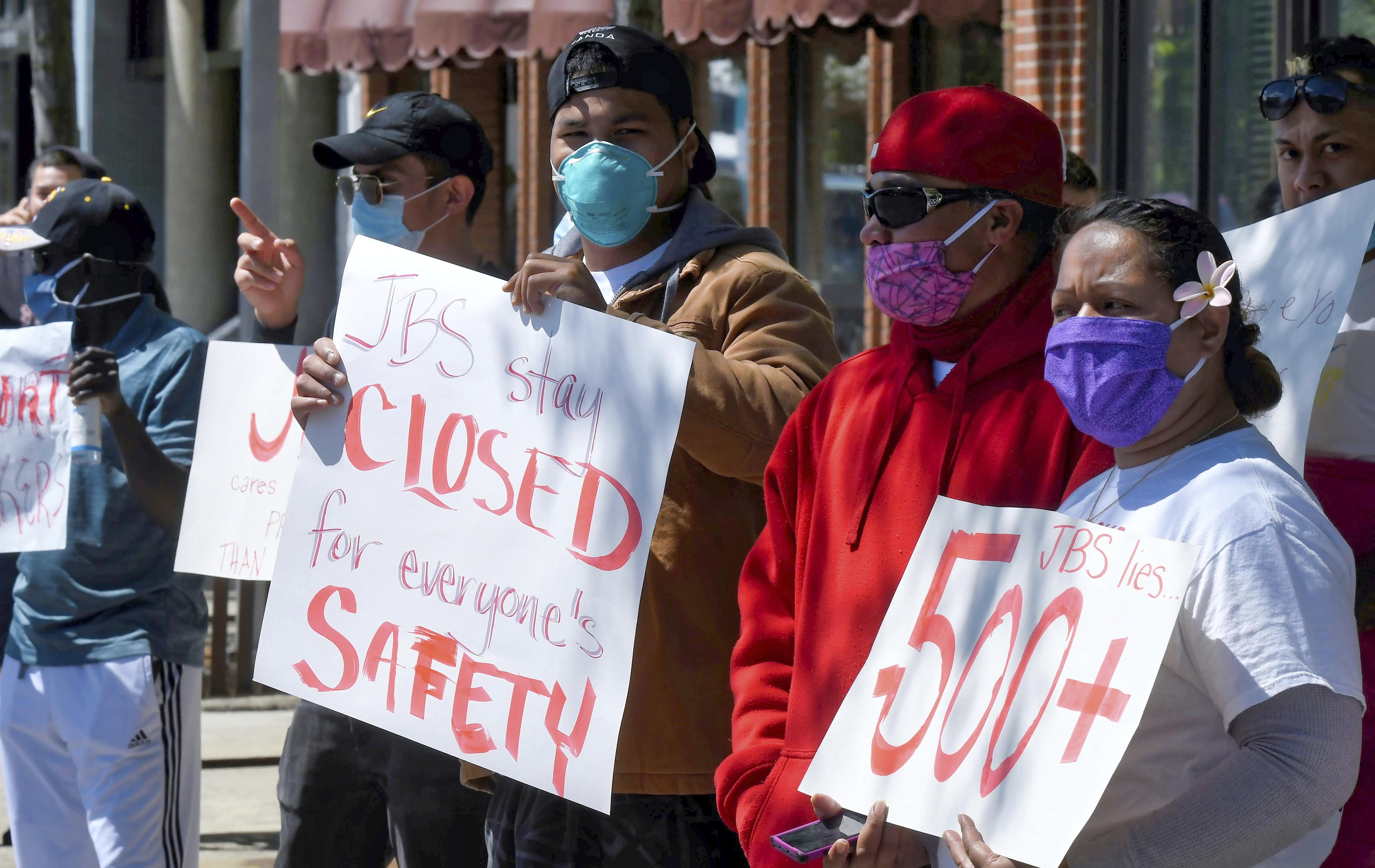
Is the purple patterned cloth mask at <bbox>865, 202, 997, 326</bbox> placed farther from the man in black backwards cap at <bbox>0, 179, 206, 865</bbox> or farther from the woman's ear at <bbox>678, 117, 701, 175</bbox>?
the man in black backwards cap at <bbox>0, 179, 206, 865</bbox>

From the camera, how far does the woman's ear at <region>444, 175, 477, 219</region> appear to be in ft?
12.3

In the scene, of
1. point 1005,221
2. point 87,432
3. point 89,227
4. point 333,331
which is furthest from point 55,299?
point 1005,221

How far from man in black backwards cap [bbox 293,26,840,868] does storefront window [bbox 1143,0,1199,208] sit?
575cm

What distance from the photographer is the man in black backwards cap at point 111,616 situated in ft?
12.7

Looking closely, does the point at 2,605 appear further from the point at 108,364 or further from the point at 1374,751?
the point at 1374,751

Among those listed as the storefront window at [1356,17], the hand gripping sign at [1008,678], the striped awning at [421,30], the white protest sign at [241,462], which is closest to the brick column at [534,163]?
the striped awning at [421,30]

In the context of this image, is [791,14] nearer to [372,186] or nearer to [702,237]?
[372,186]

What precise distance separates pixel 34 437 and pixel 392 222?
45.7 inches

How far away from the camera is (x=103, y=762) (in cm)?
388

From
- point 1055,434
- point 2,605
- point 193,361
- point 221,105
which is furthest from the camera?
point 221,105

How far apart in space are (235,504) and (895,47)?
24.0 feet

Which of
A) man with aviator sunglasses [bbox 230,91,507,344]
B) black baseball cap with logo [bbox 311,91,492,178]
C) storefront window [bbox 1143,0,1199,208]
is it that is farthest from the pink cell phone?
Answer: storefront window [bbox 1143,0,1199,208]

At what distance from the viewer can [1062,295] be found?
6.85 feet

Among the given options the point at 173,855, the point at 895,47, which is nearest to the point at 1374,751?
the point at 173,855
